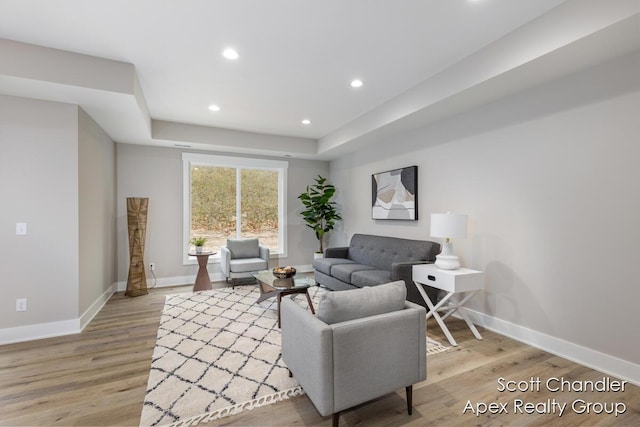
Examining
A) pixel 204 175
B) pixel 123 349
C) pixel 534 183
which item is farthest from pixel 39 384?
pixel 534 183

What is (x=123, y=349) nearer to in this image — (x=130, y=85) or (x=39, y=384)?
(x=39, y=384)

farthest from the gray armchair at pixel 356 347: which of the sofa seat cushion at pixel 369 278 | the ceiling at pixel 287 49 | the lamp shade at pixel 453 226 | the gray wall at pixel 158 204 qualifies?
the gray wall at pixel 158 204

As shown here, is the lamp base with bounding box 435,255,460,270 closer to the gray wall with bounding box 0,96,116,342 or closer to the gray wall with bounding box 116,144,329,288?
the gray wall with bounding box 0,96,116,342

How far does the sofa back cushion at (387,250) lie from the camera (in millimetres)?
3896

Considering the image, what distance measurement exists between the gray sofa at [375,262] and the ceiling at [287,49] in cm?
172

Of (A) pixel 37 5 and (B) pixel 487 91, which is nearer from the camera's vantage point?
(A) pixel 37 5

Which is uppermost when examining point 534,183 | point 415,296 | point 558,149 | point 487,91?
point 487,91

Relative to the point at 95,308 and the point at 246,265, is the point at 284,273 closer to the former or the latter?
the point at 246,265

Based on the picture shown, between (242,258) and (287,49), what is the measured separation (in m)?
3.68

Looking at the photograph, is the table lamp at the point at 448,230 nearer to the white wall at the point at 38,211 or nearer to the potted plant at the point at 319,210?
the potted plant at the point at 319,210

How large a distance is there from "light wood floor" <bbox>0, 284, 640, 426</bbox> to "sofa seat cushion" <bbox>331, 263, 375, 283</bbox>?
1365 millimetres

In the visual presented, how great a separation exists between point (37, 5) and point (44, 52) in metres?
0.69

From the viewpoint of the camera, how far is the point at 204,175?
572 centimetres

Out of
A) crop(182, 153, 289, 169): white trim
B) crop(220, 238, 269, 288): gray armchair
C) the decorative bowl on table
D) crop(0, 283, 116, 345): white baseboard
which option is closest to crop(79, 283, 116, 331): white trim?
crop(0, 283, 116, 345): white baseboard
